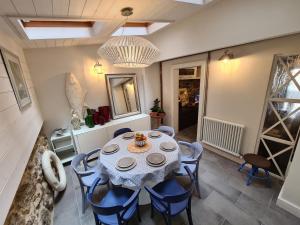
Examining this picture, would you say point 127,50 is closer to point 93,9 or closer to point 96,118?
point 93,9

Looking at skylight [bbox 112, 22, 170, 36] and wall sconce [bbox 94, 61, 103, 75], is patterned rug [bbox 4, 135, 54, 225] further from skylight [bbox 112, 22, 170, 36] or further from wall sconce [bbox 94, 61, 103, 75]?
skylight [bbox 112, 22, 170, 36]

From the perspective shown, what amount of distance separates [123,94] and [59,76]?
4.82 ft

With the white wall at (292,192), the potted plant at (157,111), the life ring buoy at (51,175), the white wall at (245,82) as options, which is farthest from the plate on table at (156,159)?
the potted plant at (157,111)

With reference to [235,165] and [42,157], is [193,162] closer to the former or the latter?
[235,165]

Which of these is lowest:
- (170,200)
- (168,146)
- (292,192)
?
(292,192)

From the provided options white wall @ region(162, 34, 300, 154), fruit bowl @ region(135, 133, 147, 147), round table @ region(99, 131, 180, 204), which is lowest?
round table @ region(99, 131, 180, 204)

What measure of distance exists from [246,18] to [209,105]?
161 centimetres

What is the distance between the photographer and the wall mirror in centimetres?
349

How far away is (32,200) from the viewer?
146cm

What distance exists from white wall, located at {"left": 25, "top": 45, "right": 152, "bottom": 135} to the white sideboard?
635 mm

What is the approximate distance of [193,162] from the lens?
1894 millimetres

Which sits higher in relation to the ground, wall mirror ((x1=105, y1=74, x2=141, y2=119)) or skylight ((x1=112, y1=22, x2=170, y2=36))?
skylight ((x1=112, y1=22, x2=170, y2=36))

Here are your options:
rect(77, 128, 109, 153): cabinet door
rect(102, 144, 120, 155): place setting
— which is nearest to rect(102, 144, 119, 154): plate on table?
rect(102, 144, 120, 155): place setting

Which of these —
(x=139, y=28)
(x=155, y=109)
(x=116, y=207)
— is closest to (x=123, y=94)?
(x=155, y=109)
